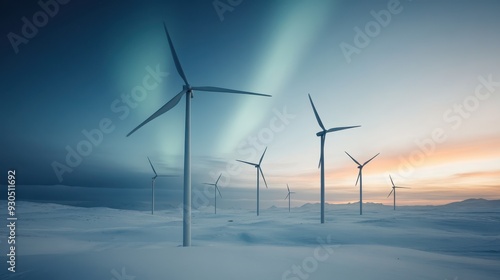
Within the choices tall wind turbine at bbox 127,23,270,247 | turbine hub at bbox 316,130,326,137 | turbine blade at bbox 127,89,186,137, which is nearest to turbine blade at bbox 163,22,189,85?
tall wind turbine at bbox 127,23,270,247

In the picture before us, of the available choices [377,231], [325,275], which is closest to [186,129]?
[325,275]

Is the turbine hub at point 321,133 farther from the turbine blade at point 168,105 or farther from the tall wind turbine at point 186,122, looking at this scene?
the turbine blade at point 168,105

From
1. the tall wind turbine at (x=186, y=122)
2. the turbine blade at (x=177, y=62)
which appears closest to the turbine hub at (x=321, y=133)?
the tall wind turbine at (x=186, y=122)

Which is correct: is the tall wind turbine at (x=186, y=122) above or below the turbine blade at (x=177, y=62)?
below

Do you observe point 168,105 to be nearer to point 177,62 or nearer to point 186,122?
point 186,122

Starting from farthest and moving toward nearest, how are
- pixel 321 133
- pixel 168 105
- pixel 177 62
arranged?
pixel 321 133, pixel 177 62, pixel 168 105

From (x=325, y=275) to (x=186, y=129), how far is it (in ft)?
46.6

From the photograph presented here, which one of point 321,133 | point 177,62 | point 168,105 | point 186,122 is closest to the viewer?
point 186,122

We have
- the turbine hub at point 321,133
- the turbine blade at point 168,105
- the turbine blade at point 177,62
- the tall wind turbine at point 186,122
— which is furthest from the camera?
the turbine hub at point 321,133

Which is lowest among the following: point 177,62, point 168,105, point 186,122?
point 186,122

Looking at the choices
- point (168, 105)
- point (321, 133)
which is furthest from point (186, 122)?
A: point (321, 133)

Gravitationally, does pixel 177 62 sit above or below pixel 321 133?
above

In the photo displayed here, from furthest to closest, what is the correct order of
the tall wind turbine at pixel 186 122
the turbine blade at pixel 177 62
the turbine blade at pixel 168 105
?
the turbine blade at pixel 177 62 < the turbine blade at pixel 168 105 < the tall wind turbine at pixel 186 122

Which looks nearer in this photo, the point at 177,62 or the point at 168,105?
the point at 168,105
